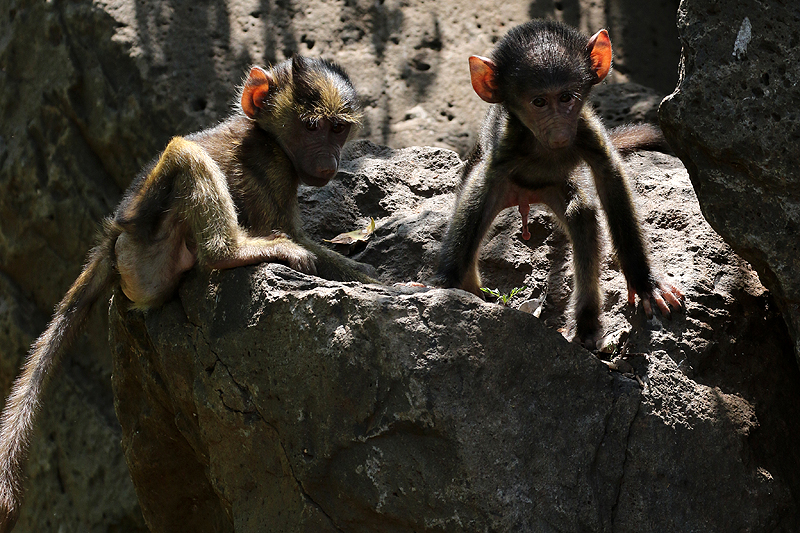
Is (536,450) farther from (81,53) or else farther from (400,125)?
(81,53)

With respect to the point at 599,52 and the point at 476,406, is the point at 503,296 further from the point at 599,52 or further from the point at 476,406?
the point at 599,52

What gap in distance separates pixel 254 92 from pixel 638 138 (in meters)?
2.94

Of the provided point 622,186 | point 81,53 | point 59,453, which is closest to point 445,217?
point 622,186

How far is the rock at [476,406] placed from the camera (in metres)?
3.43

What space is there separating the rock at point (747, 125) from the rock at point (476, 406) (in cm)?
56

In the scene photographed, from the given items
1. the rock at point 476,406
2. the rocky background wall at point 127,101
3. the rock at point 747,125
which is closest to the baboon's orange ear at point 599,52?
the rock at point 747,125

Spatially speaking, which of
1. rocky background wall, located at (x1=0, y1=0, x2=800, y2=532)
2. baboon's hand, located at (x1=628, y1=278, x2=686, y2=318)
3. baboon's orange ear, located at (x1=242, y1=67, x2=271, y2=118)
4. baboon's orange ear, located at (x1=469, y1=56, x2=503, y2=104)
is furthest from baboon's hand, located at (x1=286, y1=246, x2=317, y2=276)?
baboon's hand, located at (x1=628, y1=278, x2=686, y2=318)

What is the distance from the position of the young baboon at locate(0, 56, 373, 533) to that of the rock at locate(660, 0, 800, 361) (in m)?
2.08

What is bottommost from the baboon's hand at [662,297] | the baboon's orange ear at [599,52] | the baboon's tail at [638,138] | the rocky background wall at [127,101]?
the rocky background wall at [127,101]

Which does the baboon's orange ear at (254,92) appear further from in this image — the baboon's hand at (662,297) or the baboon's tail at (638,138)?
the baboon's hand at (662,297)

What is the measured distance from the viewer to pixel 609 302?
4867mm

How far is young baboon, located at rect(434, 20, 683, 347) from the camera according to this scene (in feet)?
15.0

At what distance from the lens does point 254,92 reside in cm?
542

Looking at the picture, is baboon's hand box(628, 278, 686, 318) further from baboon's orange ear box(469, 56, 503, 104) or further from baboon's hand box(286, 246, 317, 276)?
baboon's hand box(286, 246, 317, 276)
